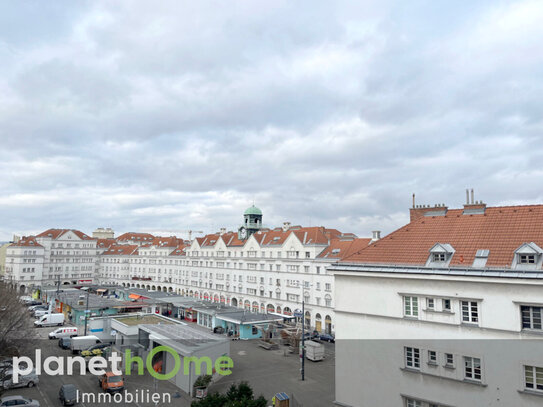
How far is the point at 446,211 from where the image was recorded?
28.2 m

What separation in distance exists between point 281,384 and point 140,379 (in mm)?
13365

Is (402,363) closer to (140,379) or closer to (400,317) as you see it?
(400,317)

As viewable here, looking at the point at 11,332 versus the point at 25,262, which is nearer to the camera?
the point at 11,332

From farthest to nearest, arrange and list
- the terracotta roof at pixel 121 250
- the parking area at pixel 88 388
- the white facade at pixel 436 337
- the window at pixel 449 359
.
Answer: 1. the terracotta roof at pixel 121 250
2. the parking area at pixel 88 388
3. the window at pixel 449 359
4. the white facade at pixel 436 337

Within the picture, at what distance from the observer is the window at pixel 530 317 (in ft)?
64.9

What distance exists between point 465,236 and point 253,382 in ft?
76.4

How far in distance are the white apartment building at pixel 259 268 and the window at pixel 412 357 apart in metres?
38.1

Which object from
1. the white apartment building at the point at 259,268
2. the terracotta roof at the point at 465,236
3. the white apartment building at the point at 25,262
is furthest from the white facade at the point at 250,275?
the terracotta roof at the point at 465,236

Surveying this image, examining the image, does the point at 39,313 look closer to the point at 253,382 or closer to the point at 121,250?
the point at 253,382

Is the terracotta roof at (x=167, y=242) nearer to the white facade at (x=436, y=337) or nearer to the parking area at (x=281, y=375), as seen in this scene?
the parking area at (x=281, y=375)

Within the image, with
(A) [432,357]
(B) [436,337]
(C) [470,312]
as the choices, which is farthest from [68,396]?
(C) [470,312]

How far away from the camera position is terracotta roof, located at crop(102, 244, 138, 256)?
127275mm

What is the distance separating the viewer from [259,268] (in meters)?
77.4

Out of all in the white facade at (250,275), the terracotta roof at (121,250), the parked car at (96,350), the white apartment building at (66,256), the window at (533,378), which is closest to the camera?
the window at (533,378)
